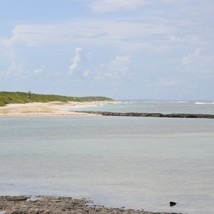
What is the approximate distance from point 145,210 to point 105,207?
5.72 feet

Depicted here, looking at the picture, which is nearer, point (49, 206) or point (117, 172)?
point (49, 206)

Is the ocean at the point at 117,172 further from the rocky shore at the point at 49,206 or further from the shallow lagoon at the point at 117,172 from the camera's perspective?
the rocky shore at the point at 49,206

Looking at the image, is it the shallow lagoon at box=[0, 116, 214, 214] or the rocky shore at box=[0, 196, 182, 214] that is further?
the shallow lagoon at box=[0, 116, 214, 214]

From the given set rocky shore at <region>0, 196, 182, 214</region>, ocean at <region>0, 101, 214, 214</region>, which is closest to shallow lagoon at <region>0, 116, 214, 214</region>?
ocean at <region>0, 101, 214, 214</region>

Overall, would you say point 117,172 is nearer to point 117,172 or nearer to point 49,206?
point 117,172

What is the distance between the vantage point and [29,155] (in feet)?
142

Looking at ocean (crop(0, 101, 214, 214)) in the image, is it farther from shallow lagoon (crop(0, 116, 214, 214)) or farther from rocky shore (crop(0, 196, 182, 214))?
rocky shore (crop(0, 196, 182, 214))

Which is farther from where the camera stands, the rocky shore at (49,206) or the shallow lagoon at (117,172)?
the shallow lagoon at (117,172)

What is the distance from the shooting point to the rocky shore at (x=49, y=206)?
20.4 meters

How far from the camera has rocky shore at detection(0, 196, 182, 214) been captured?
2036 centimetres

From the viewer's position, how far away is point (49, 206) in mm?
21406

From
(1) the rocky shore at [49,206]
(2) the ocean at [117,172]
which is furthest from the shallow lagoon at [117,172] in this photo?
(1) the rocky shore at [49,206]

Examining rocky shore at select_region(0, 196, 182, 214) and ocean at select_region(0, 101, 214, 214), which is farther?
ocean at select_region(0, 101, 214, 214)

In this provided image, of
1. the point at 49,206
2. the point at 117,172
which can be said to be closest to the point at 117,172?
the point at 117,172
